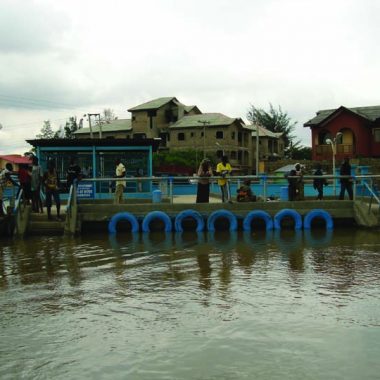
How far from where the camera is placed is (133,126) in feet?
235

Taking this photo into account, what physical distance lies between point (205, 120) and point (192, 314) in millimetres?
63326

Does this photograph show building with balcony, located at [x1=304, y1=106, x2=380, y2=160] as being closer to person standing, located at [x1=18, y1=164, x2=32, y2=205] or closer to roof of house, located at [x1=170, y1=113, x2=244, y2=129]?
roof of house, located at [x1=170, y1=113, x2=244, y2=129]

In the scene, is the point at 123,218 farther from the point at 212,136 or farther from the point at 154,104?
the point at 154,104

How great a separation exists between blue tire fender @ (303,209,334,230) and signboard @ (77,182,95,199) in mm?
7235

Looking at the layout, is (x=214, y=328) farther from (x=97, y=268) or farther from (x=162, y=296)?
(x=97, y=268)

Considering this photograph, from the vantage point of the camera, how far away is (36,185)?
627 inches

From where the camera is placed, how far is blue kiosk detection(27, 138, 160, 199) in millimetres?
20125

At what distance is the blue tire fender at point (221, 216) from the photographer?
15852mm

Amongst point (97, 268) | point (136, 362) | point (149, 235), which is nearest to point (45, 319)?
point (136, 362)

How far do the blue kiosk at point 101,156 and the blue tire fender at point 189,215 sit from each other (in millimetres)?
4440

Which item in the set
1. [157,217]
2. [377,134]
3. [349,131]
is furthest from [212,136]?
[157,217]

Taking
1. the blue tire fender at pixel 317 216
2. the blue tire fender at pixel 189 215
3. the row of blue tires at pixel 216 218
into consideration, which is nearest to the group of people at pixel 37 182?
the row of blue tires at pixel 216 218

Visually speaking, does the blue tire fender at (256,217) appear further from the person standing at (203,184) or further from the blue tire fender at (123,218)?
the blue tire fender at (123,218)

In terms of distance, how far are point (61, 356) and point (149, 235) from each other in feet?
32.0
